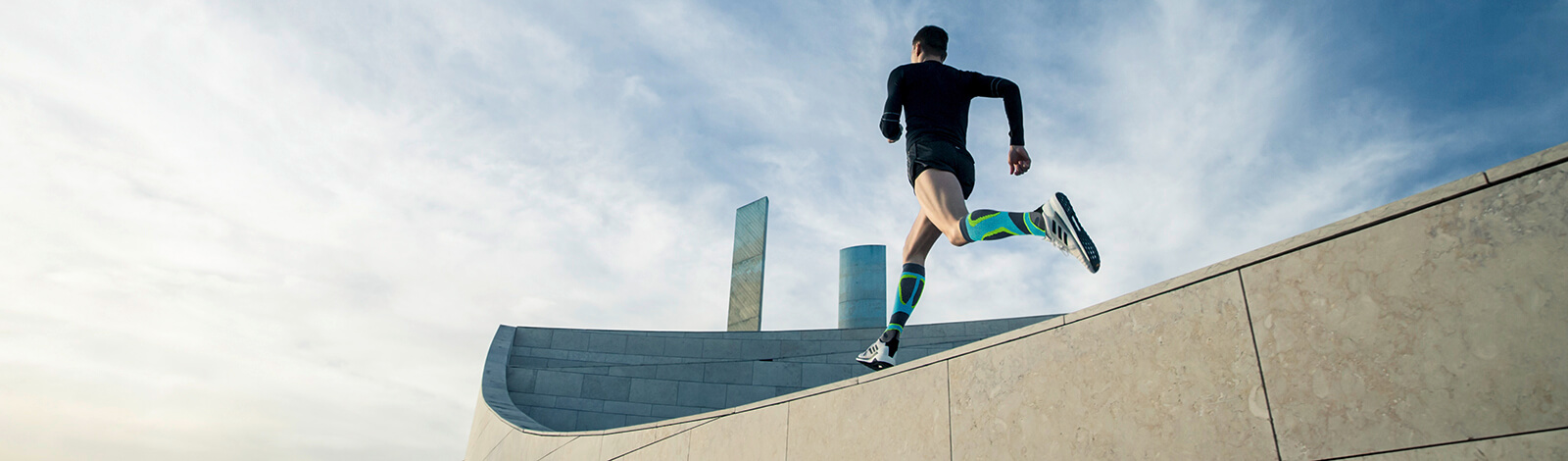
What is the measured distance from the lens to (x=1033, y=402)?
3.09 m

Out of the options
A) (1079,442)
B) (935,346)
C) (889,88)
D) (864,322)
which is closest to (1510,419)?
(1079,442)

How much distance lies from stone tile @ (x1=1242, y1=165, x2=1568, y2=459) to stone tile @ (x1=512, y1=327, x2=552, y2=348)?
15.8 metres

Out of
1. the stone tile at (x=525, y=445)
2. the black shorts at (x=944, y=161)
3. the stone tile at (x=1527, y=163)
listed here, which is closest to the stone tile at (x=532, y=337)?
the stone tile at (x=525, y=445)

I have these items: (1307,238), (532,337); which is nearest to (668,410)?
(532,337)

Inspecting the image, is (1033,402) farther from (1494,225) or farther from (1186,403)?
(1494,225)

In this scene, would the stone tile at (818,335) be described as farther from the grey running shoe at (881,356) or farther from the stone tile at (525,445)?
the grey running shoe at (881,356)

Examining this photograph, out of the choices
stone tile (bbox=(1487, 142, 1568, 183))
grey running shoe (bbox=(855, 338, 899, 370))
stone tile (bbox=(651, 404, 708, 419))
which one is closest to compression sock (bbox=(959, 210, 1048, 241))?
grey running shoe (bbox=(855, 338, 899, 370))

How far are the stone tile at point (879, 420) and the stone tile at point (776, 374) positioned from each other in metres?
11.3

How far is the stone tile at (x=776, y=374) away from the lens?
623 inches

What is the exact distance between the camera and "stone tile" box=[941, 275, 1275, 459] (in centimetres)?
246

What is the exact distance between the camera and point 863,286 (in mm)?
23453

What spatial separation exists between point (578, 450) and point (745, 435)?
279 centimetres

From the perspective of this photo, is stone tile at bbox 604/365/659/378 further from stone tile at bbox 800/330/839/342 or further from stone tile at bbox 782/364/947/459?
stone tile at bbox 782/364/947/459

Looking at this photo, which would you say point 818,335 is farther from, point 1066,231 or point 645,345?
point 1066,231
